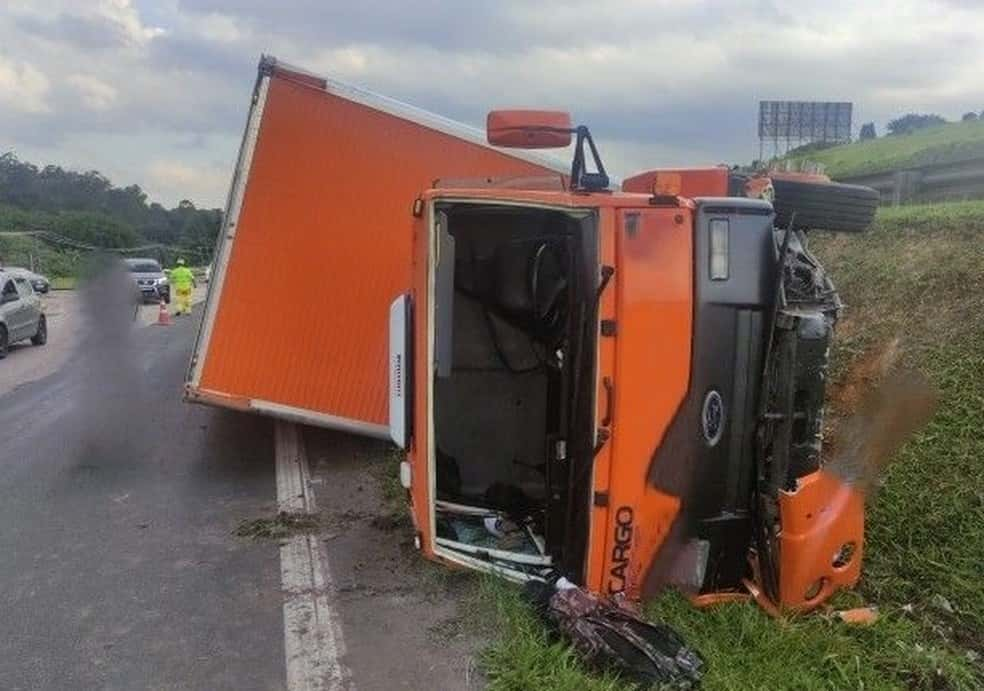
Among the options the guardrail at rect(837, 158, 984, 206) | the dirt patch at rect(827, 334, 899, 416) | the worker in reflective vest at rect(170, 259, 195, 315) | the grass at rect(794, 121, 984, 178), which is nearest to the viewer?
the dirt patch at rect(827, 334, 899, 416)

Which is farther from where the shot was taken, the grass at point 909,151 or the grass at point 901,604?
the grass at point 909,151

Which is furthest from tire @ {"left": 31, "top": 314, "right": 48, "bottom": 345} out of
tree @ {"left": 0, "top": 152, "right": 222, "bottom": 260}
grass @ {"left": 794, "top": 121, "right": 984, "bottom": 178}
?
grass @ {"left": 794, "top": 121, "right": 984, "bottom": 178}

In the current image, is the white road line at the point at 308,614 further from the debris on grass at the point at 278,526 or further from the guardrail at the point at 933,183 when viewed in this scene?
the guardrail at the point at 933,183

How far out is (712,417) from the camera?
12.9 ft

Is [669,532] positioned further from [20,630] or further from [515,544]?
[20,630]

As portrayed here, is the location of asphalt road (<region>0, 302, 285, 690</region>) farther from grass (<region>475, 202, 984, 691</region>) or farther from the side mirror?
the side mirror

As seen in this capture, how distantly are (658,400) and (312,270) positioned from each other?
3.64m

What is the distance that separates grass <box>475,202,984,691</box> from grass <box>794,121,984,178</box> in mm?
4971

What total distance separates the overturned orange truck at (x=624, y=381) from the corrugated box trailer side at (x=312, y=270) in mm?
1596

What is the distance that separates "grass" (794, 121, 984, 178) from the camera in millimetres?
12211

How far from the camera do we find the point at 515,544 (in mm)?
4699

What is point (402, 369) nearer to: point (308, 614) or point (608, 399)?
point (608, 399)

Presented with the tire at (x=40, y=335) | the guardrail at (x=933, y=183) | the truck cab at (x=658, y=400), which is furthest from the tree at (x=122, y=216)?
the guardrail at (x=933, y=183)

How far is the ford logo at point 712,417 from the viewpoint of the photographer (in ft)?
12.8
